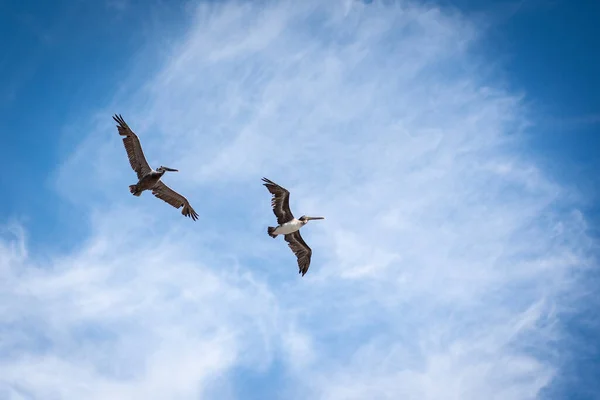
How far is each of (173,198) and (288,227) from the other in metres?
7.84

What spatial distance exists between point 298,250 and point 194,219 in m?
6.96

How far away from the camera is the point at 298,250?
40.1 meters

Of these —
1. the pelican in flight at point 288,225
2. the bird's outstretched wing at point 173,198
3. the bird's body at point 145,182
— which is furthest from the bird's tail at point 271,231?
the bird's body at point 145,182

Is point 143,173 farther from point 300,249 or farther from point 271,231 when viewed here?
point 300,249

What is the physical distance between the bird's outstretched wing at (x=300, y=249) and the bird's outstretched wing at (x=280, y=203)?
1.60 m

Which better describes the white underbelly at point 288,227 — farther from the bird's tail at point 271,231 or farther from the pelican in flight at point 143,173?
the pelican in flight at point 143,173

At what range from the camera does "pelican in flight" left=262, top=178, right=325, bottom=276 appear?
37969 millimetres

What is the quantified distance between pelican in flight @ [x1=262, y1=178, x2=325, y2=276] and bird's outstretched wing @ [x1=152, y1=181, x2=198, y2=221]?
6.01 metres

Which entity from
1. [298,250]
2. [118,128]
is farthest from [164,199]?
[298,250]

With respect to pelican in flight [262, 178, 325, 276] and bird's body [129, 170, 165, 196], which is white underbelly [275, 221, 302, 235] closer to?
pelican in flight [262, 178, 325, 276]

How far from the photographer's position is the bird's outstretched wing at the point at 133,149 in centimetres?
3709

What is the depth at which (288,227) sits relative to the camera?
126ft

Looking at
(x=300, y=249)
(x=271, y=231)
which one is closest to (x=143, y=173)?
(x=271, y=231)

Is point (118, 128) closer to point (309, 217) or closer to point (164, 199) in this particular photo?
point (164, 199)
